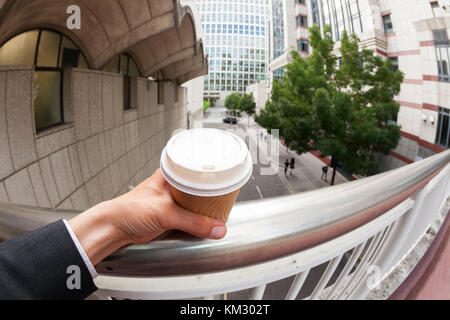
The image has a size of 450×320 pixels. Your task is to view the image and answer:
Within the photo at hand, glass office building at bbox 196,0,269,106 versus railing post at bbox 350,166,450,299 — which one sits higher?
glass office building at bbox 196,0,269,106

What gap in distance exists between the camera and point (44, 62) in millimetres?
4980

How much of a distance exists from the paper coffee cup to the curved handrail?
10 cm

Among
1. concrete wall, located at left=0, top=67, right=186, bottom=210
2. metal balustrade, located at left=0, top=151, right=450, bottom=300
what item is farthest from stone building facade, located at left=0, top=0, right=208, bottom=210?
metal balustrade, located at left=0, top=151, right=450, bottom=300

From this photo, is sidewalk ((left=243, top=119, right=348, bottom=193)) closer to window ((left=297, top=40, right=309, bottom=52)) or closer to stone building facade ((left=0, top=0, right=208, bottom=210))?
stone building facade ((left=0, top=0, right=208, bottom=210))

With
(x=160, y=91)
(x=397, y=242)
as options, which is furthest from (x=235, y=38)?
(x=397, y=242)

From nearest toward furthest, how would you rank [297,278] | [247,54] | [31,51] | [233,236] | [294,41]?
[233,236] → [297,278] → [31,51] → [294,41] → [247,54]

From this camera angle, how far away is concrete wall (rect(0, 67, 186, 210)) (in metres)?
3.87

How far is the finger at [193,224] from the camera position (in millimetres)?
685

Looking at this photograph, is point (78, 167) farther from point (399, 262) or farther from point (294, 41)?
point (294, 41)

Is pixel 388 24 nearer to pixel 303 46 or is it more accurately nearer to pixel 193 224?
pixel 193 224

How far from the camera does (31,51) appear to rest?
473 cm

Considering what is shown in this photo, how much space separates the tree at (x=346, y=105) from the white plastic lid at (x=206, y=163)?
33.1 feet
